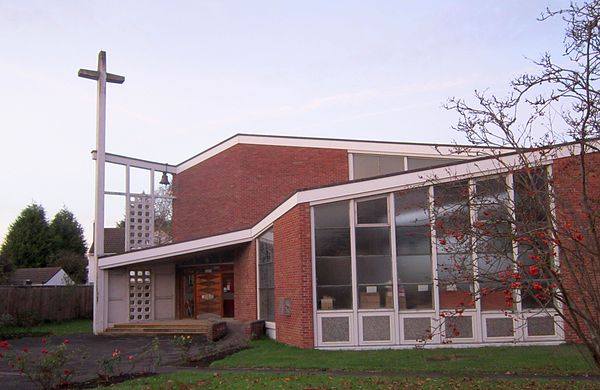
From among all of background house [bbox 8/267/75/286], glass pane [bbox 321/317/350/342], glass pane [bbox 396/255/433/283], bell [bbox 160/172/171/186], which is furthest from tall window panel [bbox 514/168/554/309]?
background house [bbox 8/267/75/286]

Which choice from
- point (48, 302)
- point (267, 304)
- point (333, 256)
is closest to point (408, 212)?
point (333, 256)

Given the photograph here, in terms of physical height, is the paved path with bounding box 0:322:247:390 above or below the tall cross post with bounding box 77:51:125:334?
below

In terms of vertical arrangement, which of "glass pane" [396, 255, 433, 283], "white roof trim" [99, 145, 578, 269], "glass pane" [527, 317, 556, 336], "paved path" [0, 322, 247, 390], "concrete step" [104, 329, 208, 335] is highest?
"white roof trim" [99, 145, 578, 269]

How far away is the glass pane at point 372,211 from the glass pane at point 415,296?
5.52 feet

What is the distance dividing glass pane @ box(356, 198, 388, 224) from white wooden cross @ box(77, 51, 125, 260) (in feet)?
40.8

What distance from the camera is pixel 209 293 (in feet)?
82.9

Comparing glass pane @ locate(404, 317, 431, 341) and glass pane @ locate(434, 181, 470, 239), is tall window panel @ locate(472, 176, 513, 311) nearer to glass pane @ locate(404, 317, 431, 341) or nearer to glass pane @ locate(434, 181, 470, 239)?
glass pane @ locate(434, 181, 470, 239)

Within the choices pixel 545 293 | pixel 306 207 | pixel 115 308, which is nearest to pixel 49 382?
pixel 306 207

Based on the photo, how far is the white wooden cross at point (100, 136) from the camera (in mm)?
24656

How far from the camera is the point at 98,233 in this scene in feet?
80.6

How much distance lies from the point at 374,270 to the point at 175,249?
9864 millimetres

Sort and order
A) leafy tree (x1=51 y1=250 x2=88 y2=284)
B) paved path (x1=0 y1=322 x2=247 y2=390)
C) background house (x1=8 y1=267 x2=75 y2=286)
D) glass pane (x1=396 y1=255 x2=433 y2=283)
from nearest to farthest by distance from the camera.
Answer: paved path (x1=0 y1=322 x2=247 y2=390) < glass pane (x1=396 y1=255 x2=433 y2=283) < background house (x1=8 y1=267 x2=75 y2=286) < leafy tree (x1=51 y1=250 x2=88 y2=284)

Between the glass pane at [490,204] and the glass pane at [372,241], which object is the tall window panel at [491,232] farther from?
the glass pane at [372,241]

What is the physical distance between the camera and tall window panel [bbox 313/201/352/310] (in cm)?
1552
